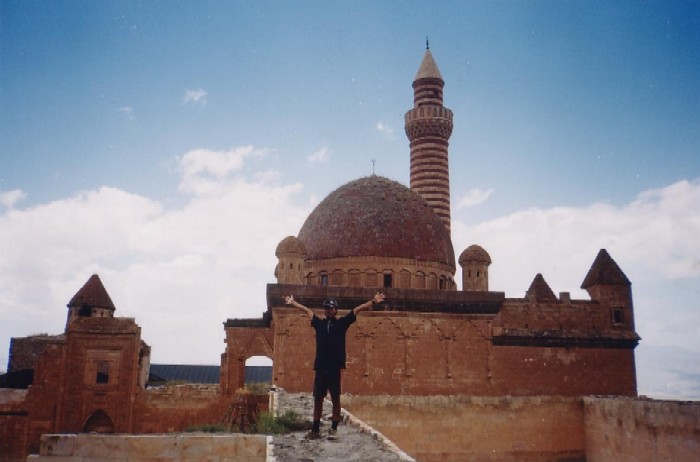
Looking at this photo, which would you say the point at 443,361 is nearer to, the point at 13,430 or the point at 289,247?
the point at 289,247

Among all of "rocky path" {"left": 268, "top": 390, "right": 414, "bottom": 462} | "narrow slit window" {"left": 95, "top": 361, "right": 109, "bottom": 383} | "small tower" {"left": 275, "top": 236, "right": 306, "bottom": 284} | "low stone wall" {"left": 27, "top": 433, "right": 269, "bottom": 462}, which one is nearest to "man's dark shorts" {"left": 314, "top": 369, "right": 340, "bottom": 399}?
"rocky path" {"left": 268, "top": 390, "right": 414, "bottom": 462}

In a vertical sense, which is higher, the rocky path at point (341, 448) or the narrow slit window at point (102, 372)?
the narrow slit window at point (102, 372)

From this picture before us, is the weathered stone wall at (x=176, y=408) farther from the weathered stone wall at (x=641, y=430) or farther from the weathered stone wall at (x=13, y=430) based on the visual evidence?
the weathered stone wall at (x=641, y=430)

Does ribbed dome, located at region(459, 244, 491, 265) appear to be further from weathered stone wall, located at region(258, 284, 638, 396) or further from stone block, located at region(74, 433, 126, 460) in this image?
stone block, located at region(74, 433, 126, 460)

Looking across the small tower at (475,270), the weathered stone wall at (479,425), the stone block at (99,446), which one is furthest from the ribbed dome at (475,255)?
the stone block at (99,446)

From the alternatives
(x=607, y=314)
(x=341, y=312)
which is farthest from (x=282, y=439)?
(x=607, y=314)

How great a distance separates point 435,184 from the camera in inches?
1216

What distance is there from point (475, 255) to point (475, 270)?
0.58 meters

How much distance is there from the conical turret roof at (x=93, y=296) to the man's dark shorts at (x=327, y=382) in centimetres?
2515

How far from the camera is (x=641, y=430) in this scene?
16875mm

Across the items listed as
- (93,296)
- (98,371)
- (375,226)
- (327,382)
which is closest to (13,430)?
(98,371)

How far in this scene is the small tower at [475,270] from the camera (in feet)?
73.5

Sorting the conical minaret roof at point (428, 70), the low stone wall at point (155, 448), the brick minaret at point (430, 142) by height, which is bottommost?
the low stone wall at point (155, 448)

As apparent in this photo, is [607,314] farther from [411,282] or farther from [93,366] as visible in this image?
[93,366]
